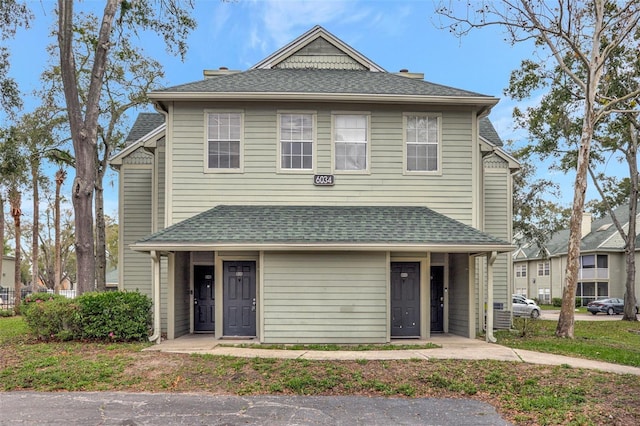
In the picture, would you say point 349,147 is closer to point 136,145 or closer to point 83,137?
point 136,145

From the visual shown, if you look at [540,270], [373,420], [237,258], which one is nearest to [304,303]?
[237,258]

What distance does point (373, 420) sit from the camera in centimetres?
736

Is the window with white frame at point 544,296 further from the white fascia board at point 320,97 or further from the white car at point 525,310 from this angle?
the white fascia board at point 320,97

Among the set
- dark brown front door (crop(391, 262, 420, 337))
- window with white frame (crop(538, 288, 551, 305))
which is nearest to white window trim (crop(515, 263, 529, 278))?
window with white frame (crop(538, 288, 551, 305))

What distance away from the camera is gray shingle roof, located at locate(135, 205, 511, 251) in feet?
41.5

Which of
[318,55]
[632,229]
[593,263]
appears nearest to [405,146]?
[318,55]

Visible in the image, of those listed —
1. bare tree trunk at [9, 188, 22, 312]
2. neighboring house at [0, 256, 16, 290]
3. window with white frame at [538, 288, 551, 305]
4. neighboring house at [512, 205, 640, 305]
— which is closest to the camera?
bare tree trunk at [9, 188, 22, 312]

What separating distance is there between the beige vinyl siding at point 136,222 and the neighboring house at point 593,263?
94.8 ft

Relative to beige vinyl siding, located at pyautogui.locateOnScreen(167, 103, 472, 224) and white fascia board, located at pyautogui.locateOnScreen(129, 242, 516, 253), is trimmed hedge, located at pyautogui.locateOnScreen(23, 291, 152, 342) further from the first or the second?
beige vinyl siding, located at pyautogui.locateOnScreen(167, 103, 472, 224)

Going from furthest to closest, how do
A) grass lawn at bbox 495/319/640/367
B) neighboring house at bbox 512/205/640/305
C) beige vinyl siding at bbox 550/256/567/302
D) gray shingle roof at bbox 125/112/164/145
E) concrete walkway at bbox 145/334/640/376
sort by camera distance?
beige vinyl siding at bbox 550/256/567/302 → neighboring house at bbox 512/205/640/305 → gray shingle roof at bbox 125/112/164/145 → grass lawn at bbox 495/319/640/367 → concrete walkway at bbox 145/334/640/376

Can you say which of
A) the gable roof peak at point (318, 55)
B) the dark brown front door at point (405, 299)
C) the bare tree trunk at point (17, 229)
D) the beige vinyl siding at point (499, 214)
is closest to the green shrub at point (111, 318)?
the dark brown front door at point (405, 299)

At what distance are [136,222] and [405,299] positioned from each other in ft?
29.5

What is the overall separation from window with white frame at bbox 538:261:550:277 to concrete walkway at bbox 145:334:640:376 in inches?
1523

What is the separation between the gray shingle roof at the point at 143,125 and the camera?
19.2m
